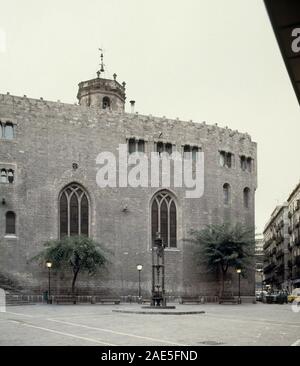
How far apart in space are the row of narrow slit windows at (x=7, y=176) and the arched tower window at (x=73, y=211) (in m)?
3.67

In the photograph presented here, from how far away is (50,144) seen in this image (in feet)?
136

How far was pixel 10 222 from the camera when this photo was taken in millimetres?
39688

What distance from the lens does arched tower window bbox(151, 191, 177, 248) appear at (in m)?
44.8

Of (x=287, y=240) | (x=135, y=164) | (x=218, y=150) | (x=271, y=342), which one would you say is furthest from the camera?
(x=287, y=240)

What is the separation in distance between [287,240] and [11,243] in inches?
1787

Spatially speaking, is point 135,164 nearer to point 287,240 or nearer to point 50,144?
point 50,144

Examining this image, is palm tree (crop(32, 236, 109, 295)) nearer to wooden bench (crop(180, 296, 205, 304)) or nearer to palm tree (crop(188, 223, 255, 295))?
wooden bench (crop(180, 296, 205, 304))

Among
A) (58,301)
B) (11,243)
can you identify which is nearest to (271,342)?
(58,301)

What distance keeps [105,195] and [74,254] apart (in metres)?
6.67

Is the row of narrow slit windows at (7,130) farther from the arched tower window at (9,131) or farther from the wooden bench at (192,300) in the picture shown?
the wooden bench at (192,300)

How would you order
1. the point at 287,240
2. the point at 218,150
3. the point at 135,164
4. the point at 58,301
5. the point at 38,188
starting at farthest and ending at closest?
the point at 287,240
the point at 218,150
the point at 135,164
the point at 38,188
the point at 58,301

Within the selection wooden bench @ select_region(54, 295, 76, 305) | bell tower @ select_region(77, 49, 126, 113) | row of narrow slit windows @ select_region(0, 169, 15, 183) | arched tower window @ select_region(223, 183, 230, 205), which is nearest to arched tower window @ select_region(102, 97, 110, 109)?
bell tower @ select_region(77, 49, 126, 113)

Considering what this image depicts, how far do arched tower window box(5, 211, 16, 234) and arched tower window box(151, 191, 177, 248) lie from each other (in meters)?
10.2

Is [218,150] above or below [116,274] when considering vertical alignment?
A: above
